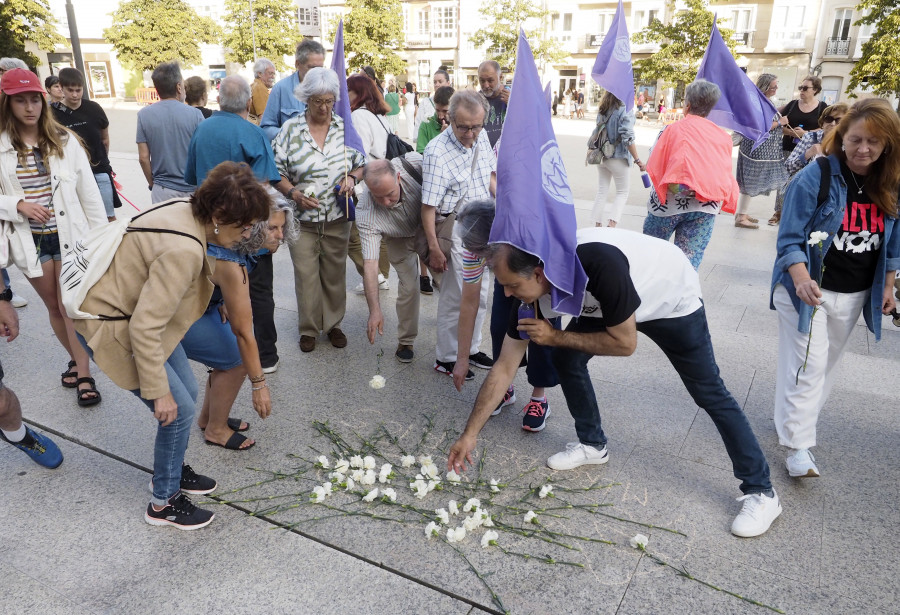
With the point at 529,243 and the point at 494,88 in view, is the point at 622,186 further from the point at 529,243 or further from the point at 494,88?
the point at 529,243

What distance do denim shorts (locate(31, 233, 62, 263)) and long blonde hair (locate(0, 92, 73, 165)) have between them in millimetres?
402

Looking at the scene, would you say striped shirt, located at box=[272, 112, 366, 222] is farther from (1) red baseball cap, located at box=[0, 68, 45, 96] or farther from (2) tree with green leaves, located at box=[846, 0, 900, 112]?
(2) tree with green leaves, located at box=[846, 0, 900, 112]

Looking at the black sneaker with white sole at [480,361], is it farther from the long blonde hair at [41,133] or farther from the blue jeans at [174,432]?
the long blonde hair at [41,133]

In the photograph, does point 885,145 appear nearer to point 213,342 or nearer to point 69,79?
point 213,342

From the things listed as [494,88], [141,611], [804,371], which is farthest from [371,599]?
[494,88]

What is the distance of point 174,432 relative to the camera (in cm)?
266

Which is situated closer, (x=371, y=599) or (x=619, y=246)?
(x=371, y=599)

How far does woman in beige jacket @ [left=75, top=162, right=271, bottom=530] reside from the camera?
7.68 feet

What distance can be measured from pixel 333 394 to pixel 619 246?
2143mm

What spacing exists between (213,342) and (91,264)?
0.73 m

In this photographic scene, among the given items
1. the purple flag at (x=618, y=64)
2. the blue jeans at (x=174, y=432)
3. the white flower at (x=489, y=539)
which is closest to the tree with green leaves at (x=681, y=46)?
the purple flag at (x=618, y=64)

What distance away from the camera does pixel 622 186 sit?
757 centimetres

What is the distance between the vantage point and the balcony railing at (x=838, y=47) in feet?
112

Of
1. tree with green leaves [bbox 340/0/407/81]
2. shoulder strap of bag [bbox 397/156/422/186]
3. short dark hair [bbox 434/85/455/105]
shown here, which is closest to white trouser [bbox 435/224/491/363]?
shoulder strap of bag [bbox 397/156/422/186]
